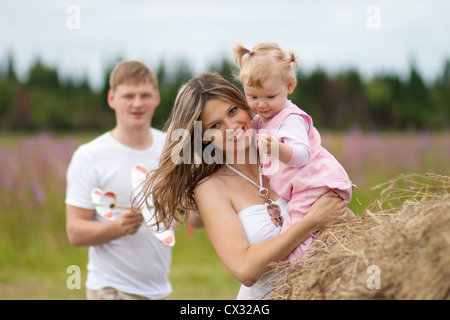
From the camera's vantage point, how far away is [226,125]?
2803 millimetres

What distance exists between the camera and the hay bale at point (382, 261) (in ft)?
5.75

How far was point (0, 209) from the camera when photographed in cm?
838

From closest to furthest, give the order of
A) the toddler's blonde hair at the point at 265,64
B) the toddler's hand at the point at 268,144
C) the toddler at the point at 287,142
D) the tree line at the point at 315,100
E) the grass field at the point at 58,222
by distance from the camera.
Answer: the toddler's hand at the point at 268,144
the toddler at the point at 287,142
the toddler's blonde hair at the point at 265,64
the grass field at the point at 58,222
the tree line at the point at 315,100

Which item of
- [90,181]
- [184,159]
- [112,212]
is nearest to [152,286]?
[112,212]

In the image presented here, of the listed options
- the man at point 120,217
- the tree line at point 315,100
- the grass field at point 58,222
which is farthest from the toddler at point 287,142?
the tree line at point 315,100

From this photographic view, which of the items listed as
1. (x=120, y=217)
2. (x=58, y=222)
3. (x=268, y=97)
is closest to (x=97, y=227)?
(x=120, y=217)

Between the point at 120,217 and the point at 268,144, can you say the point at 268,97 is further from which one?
the point at 120,217

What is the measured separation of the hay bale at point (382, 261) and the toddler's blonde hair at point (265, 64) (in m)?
0.78

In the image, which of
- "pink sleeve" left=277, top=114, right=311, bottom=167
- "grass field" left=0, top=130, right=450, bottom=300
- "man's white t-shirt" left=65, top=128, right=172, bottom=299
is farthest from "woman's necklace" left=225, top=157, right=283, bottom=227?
"grass field" left=0, top=130, right=450, bottom=300

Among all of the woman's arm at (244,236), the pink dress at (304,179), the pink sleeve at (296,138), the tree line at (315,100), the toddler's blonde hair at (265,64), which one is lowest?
the tree line at (315,100)

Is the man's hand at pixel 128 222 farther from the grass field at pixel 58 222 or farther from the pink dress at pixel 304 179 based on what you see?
the grass field at pixel 58 222

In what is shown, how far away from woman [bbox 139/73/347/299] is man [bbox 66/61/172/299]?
3.90 feet
